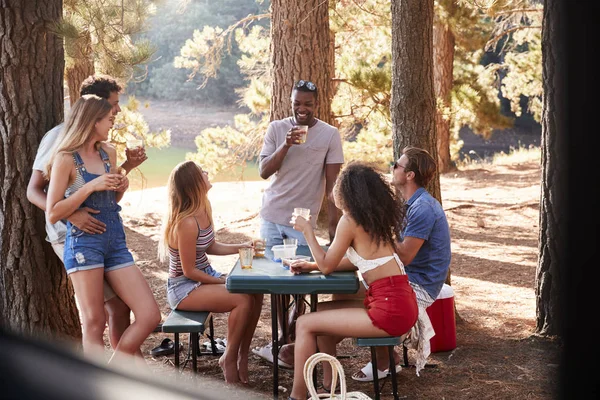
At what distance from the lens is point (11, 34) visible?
3.82 meters

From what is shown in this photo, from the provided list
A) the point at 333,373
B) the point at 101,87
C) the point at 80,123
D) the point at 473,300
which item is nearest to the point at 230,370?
the point at 333,373

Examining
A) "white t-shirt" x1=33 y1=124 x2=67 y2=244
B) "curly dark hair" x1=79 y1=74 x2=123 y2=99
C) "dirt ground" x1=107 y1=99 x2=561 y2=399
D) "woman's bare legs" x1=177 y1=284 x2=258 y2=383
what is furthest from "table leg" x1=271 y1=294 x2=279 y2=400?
A: "curly dark hair" x1=79 y1=74 x2=123 y2=99

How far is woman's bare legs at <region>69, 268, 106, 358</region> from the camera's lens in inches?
134

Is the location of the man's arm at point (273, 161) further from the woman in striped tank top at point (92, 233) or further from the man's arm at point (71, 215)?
the man's arm at point (71, 215)

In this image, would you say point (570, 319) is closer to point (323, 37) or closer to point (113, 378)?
point (113, 378)

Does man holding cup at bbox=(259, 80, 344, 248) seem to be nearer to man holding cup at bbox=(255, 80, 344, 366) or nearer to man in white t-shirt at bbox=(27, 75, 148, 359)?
man holding cup at bbox=(255, 80, 344, 366)

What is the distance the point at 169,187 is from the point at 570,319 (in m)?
3.39

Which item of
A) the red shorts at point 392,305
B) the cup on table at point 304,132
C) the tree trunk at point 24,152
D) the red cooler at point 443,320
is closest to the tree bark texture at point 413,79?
the red cooler at point 443,320

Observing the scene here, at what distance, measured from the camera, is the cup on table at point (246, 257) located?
3.65 metres

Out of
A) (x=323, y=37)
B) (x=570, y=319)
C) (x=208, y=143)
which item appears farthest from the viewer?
(x=208, y=143)

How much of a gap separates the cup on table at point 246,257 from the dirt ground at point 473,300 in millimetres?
658

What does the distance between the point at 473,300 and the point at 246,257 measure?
294cm

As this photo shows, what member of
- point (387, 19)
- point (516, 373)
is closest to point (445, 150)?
point (387, 19)

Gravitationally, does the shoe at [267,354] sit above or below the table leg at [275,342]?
below
